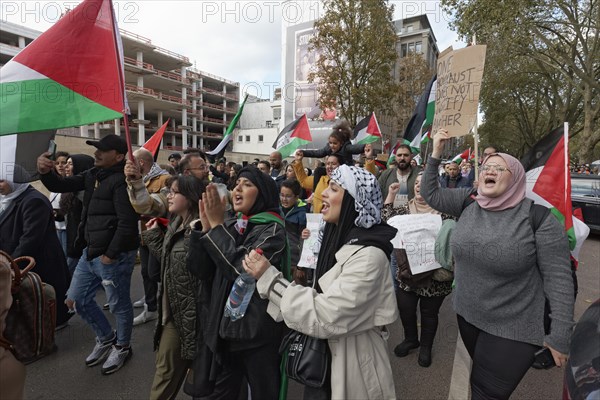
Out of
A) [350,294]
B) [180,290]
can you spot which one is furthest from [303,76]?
[350,294]

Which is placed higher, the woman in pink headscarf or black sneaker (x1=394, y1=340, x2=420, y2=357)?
the woman in pink headscarf

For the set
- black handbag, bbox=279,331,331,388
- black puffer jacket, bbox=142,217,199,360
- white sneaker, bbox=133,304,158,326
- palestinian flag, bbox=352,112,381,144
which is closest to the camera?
black handbag, bbox=279,331,331,388

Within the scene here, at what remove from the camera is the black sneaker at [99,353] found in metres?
3.19

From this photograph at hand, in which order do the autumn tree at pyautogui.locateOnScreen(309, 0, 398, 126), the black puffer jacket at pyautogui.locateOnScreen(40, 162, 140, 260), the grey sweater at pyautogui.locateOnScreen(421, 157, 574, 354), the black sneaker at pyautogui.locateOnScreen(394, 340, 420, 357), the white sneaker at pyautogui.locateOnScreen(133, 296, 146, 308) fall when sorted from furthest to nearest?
the autumn tree at pyautogui.locateOnScreen(309, 0, 398, 126), the white sneaker at pyautogui.locateOnScreen(133, 296, 146, 308), the black sneaker at pyautogui.locateOnScreen(394, 340, 420, 357), the black puffer jacket at pyautogui.locateOnScreen(40, 162, 140, 260), the grey sweater at pyautogui.locateOnScreen(421, 157, 574, 354)

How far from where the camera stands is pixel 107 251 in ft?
9.80

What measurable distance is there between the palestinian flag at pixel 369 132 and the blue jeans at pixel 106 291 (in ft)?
21.9

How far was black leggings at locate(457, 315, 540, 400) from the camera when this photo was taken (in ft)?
6.19

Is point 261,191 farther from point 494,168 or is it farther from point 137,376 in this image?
point 137,376

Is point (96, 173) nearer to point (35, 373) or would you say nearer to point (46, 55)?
point (46, 55)

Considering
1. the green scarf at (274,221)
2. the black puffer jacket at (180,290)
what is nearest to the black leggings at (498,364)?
the green scarf at (274,221)

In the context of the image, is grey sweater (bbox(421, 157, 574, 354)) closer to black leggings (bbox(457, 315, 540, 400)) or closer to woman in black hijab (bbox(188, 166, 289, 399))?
black leggings (bbox(457, 315, 540, 400))

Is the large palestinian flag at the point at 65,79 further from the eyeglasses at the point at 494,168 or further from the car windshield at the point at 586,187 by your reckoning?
the car windshield at the point at 586,187

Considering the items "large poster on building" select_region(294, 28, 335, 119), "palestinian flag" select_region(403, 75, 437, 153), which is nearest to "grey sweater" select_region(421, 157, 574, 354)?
"palestinian flag" select_region(403, 75, 437, 153)

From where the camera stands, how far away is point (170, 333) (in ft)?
7.91
